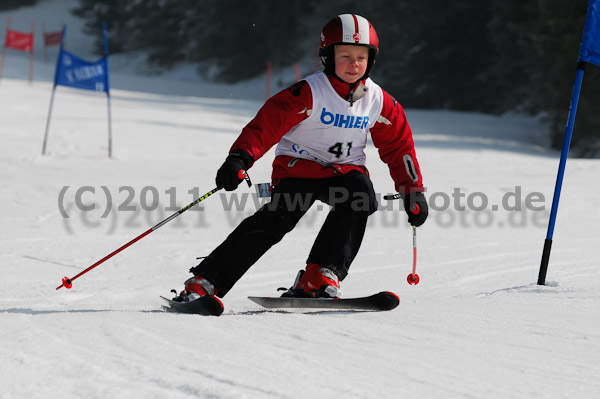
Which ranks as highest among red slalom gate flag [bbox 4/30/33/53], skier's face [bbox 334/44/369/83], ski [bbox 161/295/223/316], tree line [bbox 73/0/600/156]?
tree line [bbox 73/0/600/156]

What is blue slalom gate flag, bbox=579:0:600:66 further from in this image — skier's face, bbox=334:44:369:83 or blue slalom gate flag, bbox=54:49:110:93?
blue slalom gate flag, bbox=54:49:110:93

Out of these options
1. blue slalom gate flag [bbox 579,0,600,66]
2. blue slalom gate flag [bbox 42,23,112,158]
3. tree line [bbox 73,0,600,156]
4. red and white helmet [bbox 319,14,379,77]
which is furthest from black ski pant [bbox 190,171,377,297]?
tree line [bbox 73,0,600,156]

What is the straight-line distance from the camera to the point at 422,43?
23.5 meters

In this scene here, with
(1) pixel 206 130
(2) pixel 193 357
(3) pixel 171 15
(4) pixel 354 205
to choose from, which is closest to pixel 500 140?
(1) pixel 206 130

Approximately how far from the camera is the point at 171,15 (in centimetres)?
3531

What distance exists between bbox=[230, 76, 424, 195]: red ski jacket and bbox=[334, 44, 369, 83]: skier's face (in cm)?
5

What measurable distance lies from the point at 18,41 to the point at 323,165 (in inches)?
793

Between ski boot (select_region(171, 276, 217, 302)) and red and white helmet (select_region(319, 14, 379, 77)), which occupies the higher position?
red and white helmet (select_region(319, 14, 379, 77))

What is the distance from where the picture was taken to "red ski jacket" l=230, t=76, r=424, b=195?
3.47 m

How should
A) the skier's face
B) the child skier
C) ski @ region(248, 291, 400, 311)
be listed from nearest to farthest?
ski @ region(248, 291, 400, 311) → the child skier → the skier's face

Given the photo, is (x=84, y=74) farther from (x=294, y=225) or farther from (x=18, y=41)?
(x=18, y=41)

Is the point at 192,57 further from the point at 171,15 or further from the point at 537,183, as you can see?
the point at 537,183

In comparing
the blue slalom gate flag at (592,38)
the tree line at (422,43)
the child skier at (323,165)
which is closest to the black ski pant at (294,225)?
the child skier at (323,165)

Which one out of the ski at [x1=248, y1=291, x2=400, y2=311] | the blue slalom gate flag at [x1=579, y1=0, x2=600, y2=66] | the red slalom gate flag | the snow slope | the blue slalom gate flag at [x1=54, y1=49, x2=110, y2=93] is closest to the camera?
the snow slope
